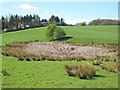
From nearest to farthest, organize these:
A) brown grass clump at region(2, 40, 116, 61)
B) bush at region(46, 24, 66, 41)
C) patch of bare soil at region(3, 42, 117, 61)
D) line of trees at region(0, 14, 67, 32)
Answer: brown grass clump at region(2, 40, 116, 61)
patch of bare soil at region(3, 42, 117, 61)
bush at region(46, 24, 66, 41)
line of trees at region(0, 14, 67, 32)

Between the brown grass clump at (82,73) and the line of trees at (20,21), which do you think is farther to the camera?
the line of trees at (20,21)

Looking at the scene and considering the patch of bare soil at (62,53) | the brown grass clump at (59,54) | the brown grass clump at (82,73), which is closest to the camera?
the brown grass clump at (82,73)

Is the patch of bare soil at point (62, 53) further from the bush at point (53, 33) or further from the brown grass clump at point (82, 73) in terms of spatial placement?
the bush at point (53, 33)

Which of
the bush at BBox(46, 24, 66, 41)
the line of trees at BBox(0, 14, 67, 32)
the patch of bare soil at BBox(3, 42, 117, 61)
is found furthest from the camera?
the line of trees at BBox(0, 14, 67, 32)

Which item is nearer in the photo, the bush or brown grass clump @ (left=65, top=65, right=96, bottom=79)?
brown grass clump @ (left=65, top=65, right=96, bottom=79)

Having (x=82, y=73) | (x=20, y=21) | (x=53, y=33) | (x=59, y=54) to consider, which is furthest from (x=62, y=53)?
(x=20, y=21)

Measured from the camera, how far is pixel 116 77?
17078 millimetres

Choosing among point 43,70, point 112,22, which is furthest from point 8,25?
point 43,70

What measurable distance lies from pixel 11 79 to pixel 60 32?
55691 millimetres

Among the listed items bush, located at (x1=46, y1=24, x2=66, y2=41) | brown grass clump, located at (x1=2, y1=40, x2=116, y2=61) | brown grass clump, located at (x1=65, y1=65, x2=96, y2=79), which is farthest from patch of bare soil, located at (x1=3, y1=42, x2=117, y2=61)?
bush, located at (x1=46, y1=24, x2=66, y2=41)

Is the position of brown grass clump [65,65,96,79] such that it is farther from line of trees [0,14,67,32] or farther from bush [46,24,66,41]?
line of trees [0,14,67,32]

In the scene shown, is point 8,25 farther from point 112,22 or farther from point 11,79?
point 11,79

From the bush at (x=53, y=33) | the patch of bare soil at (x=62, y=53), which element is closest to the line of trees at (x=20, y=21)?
the bush at (x=53, y=33)

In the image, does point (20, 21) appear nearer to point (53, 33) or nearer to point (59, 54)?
point (53, 33)
